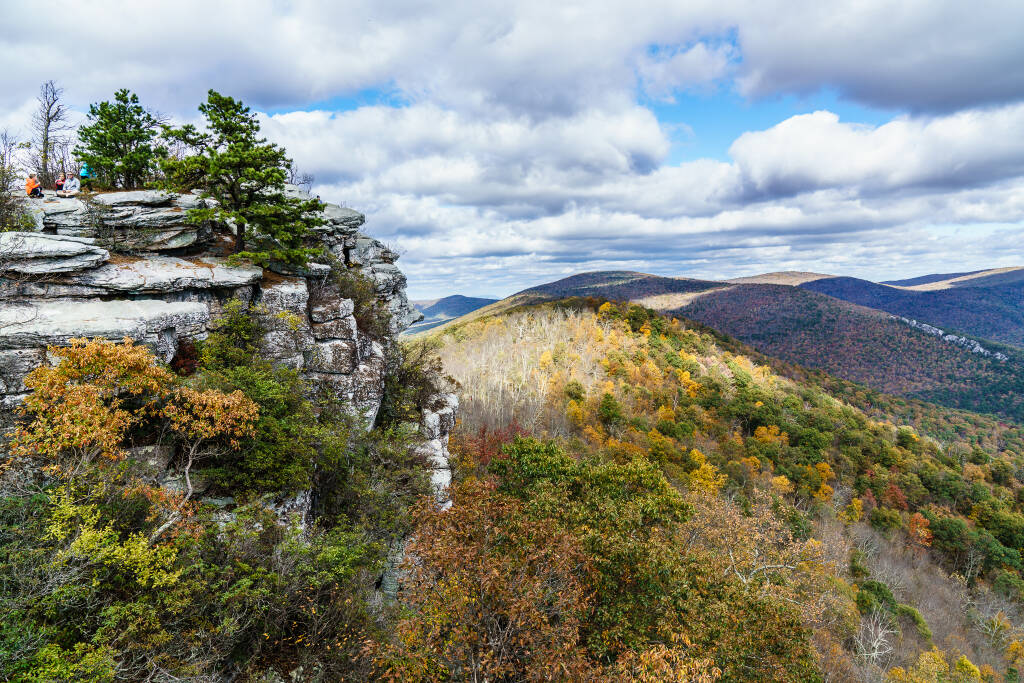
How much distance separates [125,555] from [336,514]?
9.68 metres

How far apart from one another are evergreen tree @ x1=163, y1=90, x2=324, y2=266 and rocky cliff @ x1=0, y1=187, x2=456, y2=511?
140 centimetres

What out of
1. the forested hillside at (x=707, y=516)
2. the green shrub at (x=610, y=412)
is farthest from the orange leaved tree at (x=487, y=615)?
the green shrub at (x=610, y=412)

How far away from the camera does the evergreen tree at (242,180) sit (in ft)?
59.1

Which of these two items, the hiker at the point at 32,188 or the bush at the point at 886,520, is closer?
the hiker at the point at 32,188

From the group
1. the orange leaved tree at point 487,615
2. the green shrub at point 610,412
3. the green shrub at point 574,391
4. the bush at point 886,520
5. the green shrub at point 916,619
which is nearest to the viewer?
the orange leaved tree at point 487,615

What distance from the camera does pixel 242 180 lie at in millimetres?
18422

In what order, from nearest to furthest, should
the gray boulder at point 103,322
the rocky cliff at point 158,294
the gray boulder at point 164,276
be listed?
1. the gray boulder at point 103,322
2. the rocky cliff at point 158,294
3. the gray boulder at point 164,276

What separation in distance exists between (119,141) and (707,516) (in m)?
42.1

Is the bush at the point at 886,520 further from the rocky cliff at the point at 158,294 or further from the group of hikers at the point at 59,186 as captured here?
the group of hikers at the point at 59,186

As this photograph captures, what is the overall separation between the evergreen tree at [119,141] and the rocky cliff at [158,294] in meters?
3.95

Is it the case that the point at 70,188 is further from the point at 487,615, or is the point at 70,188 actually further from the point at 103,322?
the point at 487,615

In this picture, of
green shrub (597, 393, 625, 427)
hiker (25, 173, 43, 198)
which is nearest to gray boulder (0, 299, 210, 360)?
hiker (25, 173, 43, 198)

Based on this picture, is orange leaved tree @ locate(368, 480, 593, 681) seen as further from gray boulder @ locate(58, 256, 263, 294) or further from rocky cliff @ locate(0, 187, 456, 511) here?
gray boulder @ locate(58, 256, 263, 294)

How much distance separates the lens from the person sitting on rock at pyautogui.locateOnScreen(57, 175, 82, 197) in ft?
65.1
